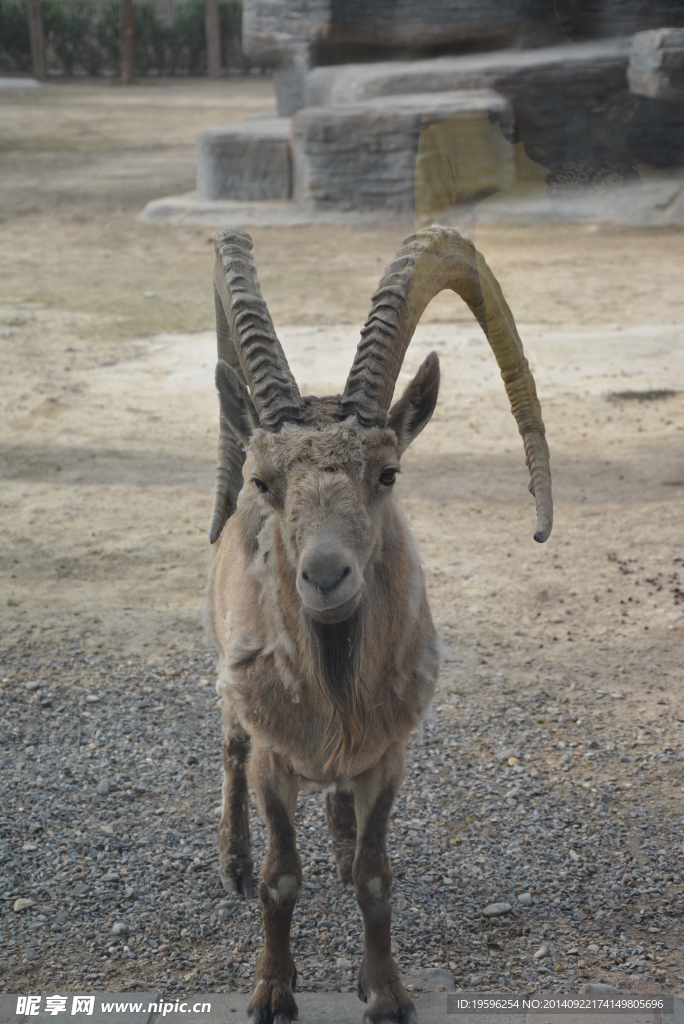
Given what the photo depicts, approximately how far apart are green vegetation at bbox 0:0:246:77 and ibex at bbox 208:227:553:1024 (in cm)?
857

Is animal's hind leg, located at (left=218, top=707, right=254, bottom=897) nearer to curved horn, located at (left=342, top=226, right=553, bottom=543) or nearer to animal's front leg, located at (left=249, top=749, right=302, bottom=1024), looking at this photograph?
animal's front leg, located at (left=249, top=749, right=302, bottom=1024)

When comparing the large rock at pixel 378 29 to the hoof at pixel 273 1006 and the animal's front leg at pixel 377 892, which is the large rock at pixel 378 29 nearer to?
the animal's front leg at pixel 377 892

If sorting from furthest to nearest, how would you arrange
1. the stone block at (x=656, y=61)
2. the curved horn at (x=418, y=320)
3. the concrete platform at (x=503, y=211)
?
the concrete platform at (x=503, y=211)
the stone block at (x=656, y=61)
the curved horn at (x=418, y=320)

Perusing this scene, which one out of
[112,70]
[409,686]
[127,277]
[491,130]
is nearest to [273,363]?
[409,686]

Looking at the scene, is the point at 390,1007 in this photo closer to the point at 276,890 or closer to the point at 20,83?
the point at 276,890

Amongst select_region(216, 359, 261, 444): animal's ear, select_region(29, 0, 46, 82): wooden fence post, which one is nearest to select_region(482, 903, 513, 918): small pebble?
select_region(216, 359, 261, 444): animal's ear

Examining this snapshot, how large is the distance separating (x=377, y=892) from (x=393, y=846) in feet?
2.38

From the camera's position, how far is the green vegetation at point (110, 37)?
1115cm

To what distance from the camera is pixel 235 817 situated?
4324 mm

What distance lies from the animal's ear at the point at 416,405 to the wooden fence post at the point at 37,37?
937cm

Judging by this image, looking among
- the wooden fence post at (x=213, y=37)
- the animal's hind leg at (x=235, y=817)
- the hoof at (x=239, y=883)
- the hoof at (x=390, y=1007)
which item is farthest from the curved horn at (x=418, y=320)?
the wooden fence post at (x=213, y=37)

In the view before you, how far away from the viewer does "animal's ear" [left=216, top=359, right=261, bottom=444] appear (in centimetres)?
367

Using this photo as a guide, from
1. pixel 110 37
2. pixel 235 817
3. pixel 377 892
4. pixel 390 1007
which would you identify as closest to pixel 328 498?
pixel 377 892

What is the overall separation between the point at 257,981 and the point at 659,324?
9120 millimetres
